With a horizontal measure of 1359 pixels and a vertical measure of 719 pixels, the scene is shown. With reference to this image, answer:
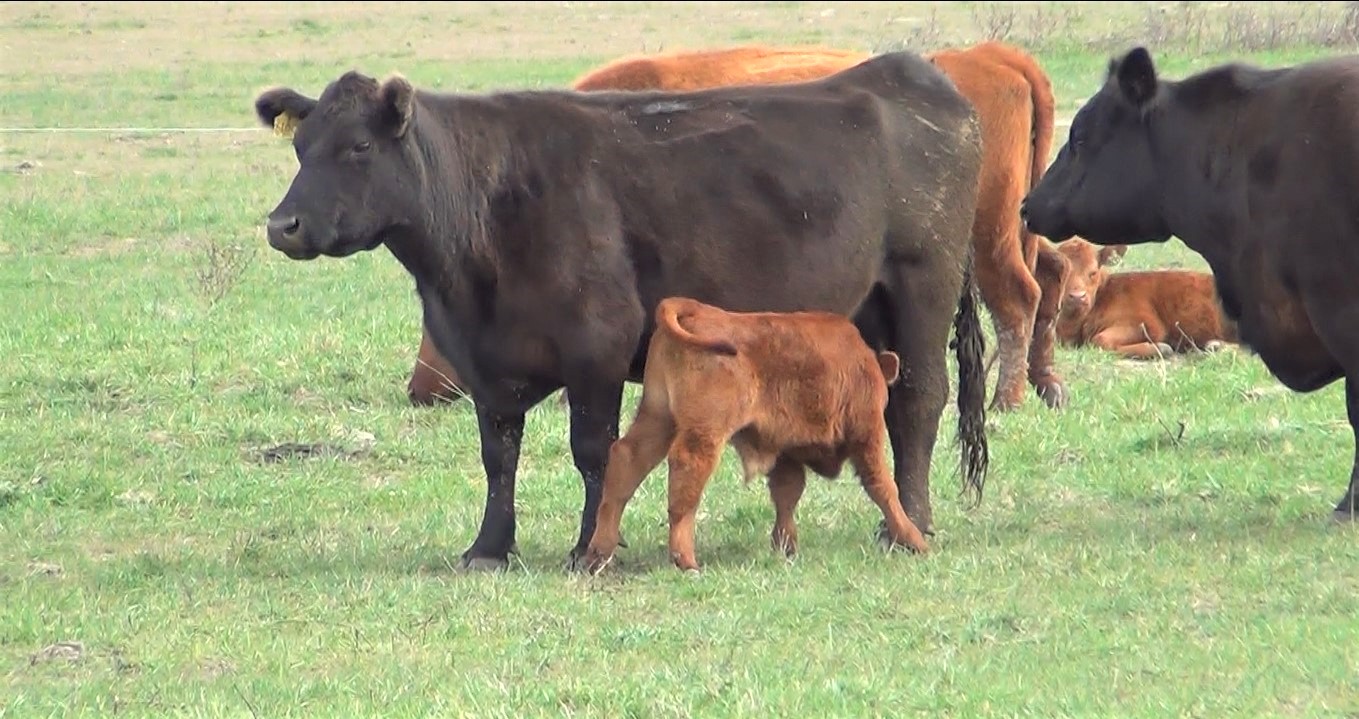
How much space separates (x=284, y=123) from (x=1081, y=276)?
624cm

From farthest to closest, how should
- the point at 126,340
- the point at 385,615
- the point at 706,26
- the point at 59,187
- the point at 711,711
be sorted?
the point at 706,26 < the point at 59,187 < the point at 126,340 < the point at 385,615 < the point at 711,711

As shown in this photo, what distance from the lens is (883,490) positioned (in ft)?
23.5

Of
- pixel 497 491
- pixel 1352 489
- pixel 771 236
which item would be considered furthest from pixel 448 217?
pixel 1352 489

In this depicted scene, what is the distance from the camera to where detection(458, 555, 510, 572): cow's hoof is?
7.19 m

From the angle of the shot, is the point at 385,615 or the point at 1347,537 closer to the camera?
the point at 385,615

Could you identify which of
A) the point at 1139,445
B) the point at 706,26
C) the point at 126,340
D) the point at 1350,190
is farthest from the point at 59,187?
the point at 706,26

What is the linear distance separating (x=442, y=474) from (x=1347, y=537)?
3.70 metres

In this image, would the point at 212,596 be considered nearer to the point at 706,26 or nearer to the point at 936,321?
the point at 936,321

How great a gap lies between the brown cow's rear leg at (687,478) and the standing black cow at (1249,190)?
208 centimetres

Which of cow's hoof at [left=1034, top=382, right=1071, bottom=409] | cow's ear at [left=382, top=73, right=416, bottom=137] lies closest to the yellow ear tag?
cow's ear at [left=382, top=73, right=416, bottom=137]

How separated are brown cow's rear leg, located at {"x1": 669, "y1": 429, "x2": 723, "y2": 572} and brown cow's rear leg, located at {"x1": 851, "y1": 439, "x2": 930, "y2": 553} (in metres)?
0.53

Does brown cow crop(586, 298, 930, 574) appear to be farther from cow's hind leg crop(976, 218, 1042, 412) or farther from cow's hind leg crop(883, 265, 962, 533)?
cow's hind leg crop(976, 218, 1042, 412)

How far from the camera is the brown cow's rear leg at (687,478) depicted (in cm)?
689

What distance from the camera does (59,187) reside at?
17922mm
